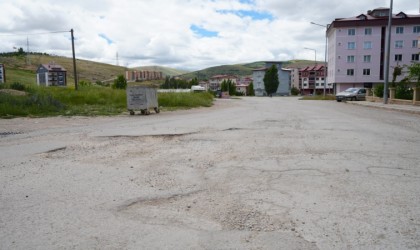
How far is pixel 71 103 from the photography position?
83.3ft

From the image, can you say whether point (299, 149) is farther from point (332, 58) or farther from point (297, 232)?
point (332, 58)

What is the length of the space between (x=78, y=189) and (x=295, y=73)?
160446mm

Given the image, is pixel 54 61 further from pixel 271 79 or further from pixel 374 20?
pixel 374 20

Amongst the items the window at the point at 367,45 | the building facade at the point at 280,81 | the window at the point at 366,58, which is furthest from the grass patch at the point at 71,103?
the building facade at the point at 280,81

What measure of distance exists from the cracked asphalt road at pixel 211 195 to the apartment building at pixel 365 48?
Result: 64.5 meters

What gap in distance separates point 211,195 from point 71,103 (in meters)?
23.1

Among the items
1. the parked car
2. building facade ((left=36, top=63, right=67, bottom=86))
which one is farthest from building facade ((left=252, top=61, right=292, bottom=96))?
the parked car

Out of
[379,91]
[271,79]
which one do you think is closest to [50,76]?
[271,79]

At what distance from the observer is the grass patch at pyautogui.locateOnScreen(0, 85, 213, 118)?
18.2 m

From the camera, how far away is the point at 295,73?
520 ft

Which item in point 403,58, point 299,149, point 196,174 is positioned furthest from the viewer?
point 403,58

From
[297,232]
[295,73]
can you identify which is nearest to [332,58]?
[297,232]

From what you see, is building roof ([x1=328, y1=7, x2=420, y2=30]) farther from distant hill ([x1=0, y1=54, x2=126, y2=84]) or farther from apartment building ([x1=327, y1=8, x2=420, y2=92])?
distant hill ([x1=0, y1=54, x2=126, y2=84])

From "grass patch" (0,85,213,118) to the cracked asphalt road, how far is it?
1033 centimetres
